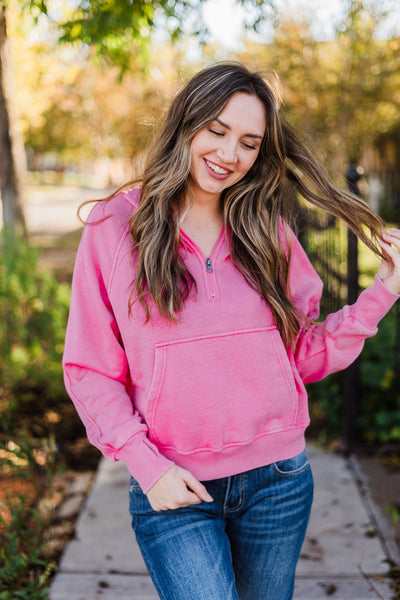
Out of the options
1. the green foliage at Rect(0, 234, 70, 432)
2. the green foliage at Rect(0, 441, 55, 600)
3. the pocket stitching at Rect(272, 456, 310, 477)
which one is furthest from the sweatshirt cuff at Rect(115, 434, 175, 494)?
the green foliage at Rect(0, 234, 70, 432)

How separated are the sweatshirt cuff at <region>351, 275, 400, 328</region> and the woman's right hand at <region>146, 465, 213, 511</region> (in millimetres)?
735

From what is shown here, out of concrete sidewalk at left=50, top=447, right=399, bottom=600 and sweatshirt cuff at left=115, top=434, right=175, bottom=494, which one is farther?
concrete sidewalk at left=50, top=447, right=399, bottom=600

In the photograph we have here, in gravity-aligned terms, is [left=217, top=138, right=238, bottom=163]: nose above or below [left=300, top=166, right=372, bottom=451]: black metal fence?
above

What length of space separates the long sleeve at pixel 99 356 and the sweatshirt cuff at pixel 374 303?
0.76m

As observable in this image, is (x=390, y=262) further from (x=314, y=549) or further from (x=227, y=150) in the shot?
(x=314, y=549)

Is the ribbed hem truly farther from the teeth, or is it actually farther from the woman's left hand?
the teeth

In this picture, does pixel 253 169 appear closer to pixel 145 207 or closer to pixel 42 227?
pixel 145 207

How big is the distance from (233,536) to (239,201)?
1037mm

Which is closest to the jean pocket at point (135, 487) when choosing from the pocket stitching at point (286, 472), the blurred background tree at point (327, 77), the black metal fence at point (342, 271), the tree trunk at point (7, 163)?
the pocket stitching at point (286, 472)

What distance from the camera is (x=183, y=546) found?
1.65 meters

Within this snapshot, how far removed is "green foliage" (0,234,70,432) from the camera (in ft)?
14.1

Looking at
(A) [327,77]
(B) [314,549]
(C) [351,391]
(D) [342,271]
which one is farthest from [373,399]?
(A) [327,77]

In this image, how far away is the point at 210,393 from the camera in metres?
1.68

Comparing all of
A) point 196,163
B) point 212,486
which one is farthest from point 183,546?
point 196,163
